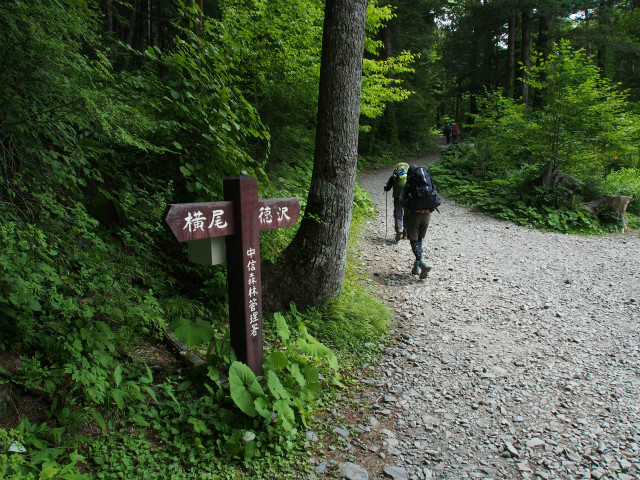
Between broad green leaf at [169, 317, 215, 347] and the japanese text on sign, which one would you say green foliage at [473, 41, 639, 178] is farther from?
broad green leaf at [169, 317, 215, 347]

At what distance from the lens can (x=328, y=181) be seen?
4.89 metres

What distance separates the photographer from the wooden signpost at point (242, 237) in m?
2.84

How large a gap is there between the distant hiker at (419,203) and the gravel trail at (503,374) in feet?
1.69

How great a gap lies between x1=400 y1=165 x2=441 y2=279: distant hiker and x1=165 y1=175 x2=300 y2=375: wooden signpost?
341 centimetres

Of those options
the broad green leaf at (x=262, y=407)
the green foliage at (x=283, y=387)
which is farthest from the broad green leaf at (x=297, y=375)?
the broad green leaf at (x=262, y=407)

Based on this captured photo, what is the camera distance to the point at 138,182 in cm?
449

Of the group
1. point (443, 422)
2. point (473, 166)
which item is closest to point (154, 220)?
point (443, 422)

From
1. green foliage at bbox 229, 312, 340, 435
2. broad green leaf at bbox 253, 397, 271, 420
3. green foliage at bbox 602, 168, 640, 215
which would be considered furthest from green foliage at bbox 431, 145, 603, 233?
broad green leaf at bbox 253, 397, 271, 420

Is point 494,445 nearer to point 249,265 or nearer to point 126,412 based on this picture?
point 249,265

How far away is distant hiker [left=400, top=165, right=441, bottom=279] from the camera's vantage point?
620 cm

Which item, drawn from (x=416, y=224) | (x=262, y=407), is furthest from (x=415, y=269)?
(x=262, y=407)

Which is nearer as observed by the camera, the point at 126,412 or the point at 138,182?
the point at 126,412

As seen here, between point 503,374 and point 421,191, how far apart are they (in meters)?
2.98

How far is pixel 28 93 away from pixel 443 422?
4230 millimetres
